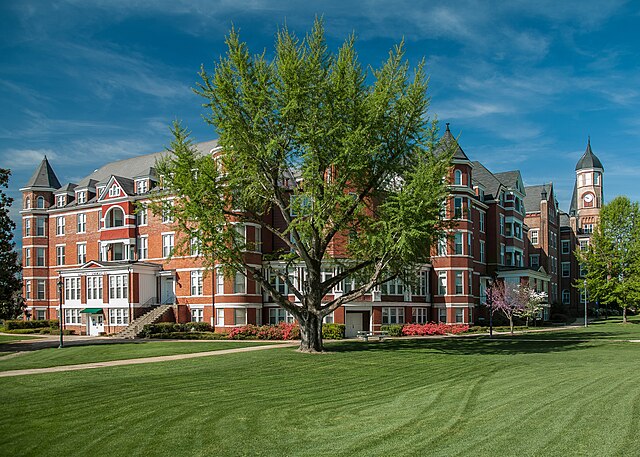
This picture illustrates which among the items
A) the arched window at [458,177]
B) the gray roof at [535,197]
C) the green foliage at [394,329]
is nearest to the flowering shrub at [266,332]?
the green foliage at [394,329]

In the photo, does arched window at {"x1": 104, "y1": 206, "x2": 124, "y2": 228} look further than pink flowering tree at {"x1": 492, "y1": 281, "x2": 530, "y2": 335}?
Yes

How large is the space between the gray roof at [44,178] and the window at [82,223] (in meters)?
5.86

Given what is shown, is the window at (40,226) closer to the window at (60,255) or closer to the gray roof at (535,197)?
the window at (60,255)

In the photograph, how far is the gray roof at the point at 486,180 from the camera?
190 ft

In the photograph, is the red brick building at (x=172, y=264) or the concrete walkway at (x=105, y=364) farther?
the red brick building at (x=172, y=264)

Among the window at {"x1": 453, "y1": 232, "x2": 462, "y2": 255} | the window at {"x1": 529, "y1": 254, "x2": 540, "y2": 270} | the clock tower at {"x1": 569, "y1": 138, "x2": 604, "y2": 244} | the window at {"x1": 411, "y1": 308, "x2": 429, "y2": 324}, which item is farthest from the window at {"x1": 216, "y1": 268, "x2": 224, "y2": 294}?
the clock tower at {"x1": 569, "y1": 138, "x2": 604, "y2": 244}

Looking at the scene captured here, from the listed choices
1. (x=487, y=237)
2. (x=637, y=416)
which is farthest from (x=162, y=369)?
(x=487, y=237)

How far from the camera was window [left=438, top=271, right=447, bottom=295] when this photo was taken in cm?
4978

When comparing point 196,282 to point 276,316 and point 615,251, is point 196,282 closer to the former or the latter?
point 276,316

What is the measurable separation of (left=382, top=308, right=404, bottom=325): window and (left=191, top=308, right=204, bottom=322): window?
1398 centimetres

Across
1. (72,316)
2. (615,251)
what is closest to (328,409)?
(72,316)

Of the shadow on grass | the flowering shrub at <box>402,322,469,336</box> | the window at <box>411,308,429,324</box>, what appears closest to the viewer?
the shadow on grass

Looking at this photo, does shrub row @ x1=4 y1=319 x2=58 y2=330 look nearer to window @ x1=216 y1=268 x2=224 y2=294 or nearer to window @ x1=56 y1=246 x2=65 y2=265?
window @ x1=56 y1=246 x2=65 y2=265

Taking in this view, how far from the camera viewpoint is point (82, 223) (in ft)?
182
